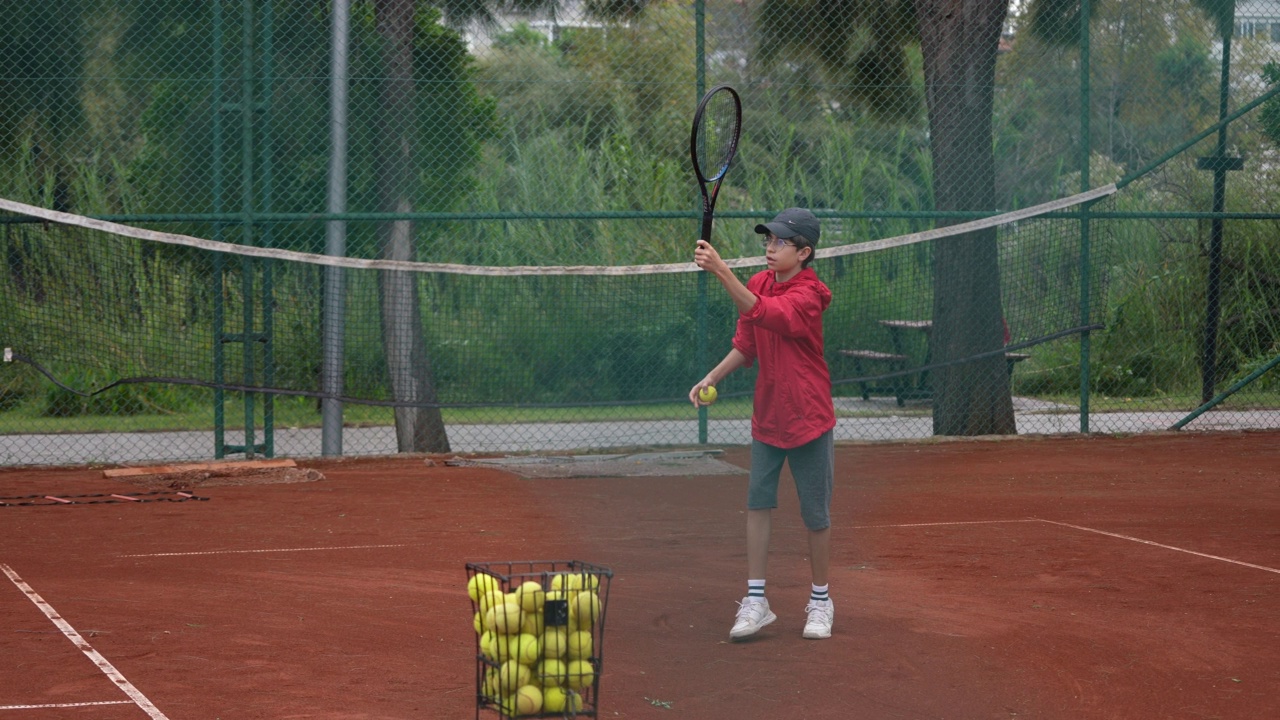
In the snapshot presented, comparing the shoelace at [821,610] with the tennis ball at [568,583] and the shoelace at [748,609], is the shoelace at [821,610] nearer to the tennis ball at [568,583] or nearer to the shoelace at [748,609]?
the shoelace at [748,609]

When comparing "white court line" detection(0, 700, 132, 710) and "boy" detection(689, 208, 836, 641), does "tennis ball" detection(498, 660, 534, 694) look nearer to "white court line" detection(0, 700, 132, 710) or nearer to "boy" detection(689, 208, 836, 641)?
"white court line" detection(0, 700, 132, 710)

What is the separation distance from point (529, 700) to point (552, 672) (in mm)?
94

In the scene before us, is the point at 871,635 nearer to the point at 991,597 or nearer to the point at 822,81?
the point at 991,597

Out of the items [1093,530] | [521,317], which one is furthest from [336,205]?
[1093,530]

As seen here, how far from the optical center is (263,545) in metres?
7.15

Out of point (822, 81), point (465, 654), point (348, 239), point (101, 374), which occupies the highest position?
point (822, 81)

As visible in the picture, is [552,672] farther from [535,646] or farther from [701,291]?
[701,291]

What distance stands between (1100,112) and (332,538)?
690 inches

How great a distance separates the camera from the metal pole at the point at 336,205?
1018 cm

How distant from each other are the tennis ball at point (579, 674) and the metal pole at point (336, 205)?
21.9ft

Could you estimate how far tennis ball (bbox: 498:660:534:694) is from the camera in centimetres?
364

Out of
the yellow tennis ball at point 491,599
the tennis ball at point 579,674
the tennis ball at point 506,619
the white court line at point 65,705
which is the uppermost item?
the yellow tennis ball at point 491,599

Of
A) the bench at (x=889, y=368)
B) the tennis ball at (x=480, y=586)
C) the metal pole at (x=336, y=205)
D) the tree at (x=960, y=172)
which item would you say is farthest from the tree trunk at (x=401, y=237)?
the tennis ball at (x=480, y=586)

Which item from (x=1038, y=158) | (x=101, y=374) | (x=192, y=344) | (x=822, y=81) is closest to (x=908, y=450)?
(x=822, y=81)
